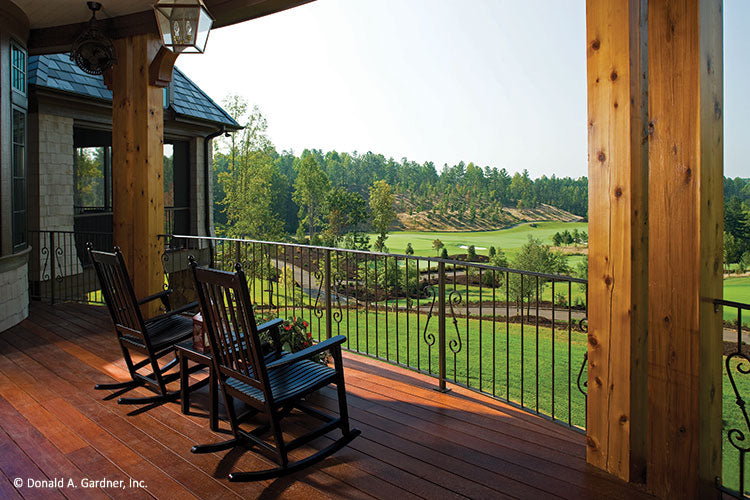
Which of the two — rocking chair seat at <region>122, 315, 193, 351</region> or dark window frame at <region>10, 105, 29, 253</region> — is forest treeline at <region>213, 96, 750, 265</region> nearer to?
dark window frame at <region>10, 105, 29, 253</region>

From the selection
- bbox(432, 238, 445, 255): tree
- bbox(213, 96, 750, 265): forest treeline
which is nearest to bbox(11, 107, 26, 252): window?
bbox(213, 96, 750, 265): forest treeline

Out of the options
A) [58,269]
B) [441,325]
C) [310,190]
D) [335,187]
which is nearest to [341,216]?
[310,190]

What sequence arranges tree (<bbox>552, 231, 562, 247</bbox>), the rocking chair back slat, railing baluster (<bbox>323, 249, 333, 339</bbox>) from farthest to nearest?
tree (<bbox>552, 231, 562, 247</bbox>)
railing baluster (<bbox>323, 249, 333, 339</bbox>)
the rocking chair back slat

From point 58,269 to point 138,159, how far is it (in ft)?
10.9

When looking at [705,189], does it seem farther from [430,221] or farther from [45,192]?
[430,221]

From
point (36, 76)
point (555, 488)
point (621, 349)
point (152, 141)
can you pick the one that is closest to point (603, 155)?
point (621, 349)

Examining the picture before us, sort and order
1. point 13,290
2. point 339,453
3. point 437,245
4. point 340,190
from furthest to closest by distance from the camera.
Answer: point 340,190 < point 437,245 < point 13,290 < point 339,453

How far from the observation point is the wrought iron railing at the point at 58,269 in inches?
268

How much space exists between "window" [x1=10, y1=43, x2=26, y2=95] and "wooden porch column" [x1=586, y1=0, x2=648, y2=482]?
5.55 metres

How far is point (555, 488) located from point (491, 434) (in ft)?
1.89

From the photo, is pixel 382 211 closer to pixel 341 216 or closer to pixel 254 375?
pixel 341 216

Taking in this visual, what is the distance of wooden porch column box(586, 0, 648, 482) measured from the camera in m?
2.25

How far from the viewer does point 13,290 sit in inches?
208

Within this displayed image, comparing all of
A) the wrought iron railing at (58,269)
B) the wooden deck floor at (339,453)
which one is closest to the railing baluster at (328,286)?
the wooden deck floor at (339,453)
